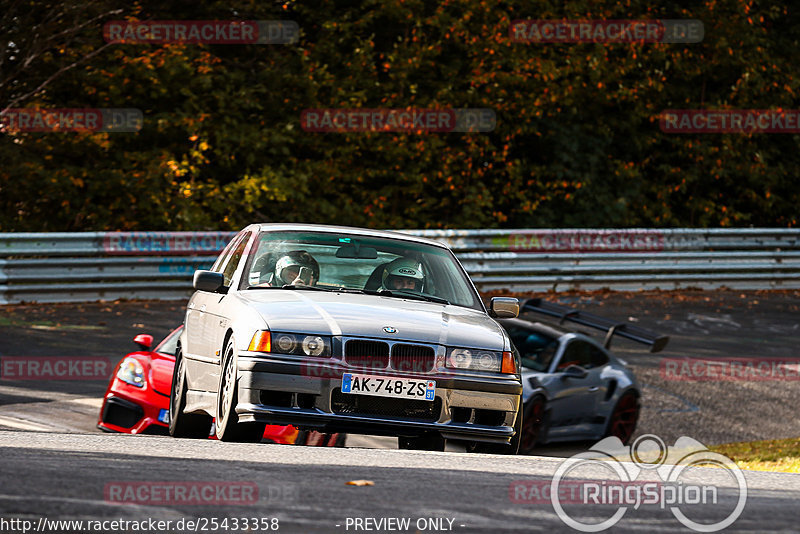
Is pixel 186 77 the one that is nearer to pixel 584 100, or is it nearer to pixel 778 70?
pixel 584 100

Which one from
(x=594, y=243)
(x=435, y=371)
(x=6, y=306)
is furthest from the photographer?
(x=594, y=243)

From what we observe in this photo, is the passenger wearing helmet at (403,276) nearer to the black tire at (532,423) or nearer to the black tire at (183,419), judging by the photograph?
the black tire at (183,419)

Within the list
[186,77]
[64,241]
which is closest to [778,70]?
[186,77]

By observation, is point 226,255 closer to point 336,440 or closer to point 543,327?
point 336,440

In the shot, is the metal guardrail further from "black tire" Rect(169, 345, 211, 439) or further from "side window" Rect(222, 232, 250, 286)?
"side window" Rect(222, 232, 250, 286)

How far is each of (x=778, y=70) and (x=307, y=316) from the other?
2439 cm

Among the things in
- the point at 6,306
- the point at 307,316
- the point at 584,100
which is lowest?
the point at 6,306

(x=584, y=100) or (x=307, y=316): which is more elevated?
(x=584, y=100)

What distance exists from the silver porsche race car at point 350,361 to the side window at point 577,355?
5276 mm

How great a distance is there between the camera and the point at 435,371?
24.8 ft

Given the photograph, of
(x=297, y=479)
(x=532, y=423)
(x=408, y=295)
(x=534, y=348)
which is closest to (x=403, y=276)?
(x=408, y=295)

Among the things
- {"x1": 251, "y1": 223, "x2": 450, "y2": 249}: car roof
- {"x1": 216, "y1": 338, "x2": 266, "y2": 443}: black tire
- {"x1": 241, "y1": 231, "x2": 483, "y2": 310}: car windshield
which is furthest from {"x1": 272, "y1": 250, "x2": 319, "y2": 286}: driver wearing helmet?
{"x1": 216, "y1": 338, "x2": 266, "y2": 443}: black tire

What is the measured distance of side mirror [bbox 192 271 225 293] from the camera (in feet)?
27.5

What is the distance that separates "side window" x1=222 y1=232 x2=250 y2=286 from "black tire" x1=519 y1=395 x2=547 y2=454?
4.64m
